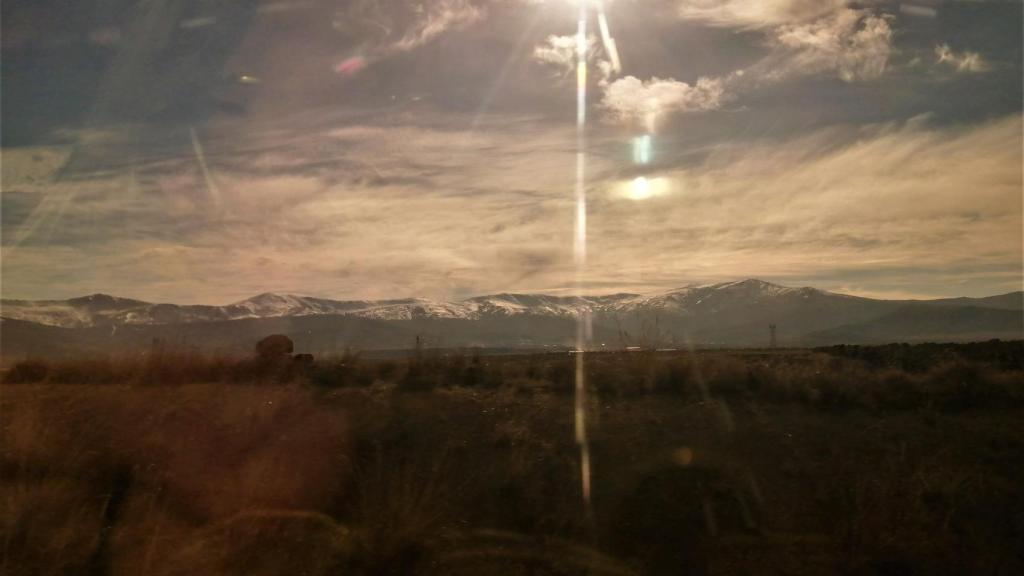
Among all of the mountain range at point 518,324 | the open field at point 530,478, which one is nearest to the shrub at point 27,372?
the open field at point 530,478

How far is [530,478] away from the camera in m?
13.2

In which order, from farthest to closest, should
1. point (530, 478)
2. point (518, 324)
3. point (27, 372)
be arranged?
point (518, 324), point (27, 372), point (530, 478)

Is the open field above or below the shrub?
below

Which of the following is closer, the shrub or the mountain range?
the shrub

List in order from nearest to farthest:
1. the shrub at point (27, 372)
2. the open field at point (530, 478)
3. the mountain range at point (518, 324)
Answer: the open field at point (530, 478), the shrub at point (27, 372), the mountain range at point (518, 324)

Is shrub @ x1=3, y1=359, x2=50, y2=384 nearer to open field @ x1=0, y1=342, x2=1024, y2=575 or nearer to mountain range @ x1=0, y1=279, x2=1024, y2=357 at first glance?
open field @ x1=0, y1=342, x2=1024, y2=575

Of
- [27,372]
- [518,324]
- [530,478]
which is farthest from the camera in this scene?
[518,324]

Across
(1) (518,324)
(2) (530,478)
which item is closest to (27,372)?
(2) (530,478)

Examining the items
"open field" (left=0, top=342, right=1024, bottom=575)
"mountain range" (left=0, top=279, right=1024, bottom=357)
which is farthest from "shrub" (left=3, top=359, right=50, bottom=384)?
"mountain range" (left=0, top=279, right=1024, bottom=357)

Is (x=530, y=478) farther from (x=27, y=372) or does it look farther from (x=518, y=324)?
(x=518, y=324)

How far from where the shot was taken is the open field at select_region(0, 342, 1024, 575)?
10.5m

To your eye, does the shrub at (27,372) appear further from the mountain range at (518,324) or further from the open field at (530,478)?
the mountain range at (518,324)

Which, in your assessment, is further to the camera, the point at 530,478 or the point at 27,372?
the point at 27,372

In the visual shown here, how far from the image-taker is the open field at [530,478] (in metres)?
10.5
